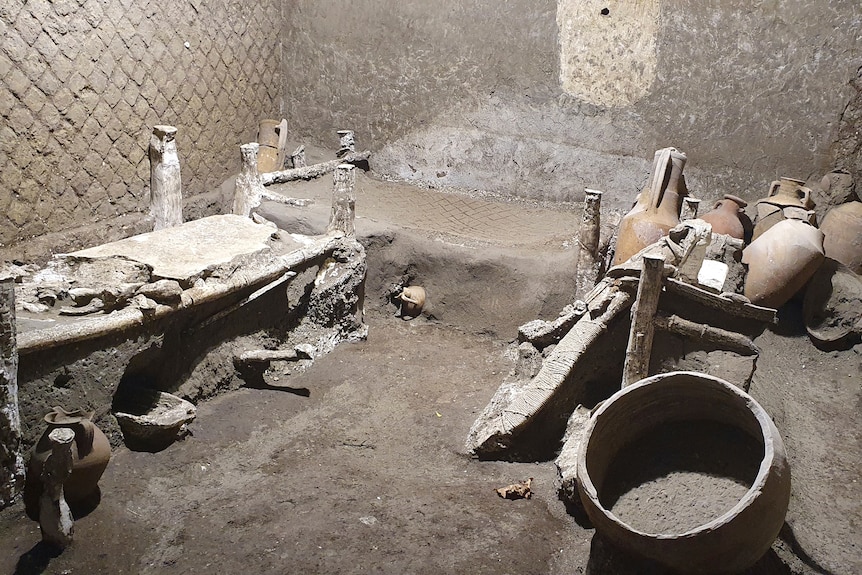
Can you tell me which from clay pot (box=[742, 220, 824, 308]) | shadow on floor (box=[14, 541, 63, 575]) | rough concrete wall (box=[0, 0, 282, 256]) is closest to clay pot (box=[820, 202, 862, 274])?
clay pot (box=[742, 220, 824, 308])

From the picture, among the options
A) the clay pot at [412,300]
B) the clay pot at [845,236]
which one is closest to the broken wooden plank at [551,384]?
the clay pot at [412,300]

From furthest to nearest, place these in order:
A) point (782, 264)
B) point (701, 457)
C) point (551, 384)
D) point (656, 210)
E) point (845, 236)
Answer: point (845, 236), point (656, 210), point (782, 264), point (551, 384), point (701, 457)

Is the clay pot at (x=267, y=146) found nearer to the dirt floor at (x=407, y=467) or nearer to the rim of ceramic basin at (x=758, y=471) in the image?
the dirt floor at (x=407, y=467)

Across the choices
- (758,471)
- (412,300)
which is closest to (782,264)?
(758,471)

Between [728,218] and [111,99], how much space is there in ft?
18.8

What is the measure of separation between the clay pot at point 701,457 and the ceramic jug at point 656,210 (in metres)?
2.16

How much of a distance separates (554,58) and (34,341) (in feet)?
21.1

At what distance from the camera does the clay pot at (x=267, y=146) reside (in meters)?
8.84

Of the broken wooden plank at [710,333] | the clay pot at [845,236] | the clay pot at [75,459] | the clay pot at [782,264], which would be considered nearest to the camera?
the clay pot at [75,459]

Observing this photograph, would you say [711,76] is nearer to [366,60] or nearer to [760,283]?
[760,283]

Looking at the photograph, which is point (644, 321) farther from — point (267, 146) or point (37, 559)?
point (267, 146)

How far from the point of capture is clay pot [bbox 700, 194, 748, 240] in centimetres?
671

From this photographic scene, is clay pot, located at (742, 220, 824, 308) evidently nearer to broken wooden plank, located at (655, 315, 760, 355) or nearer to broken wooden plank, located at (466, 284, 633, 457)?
broken wooden plank, located at (655, 315, 760, 355)

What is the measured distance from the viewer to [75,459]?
3.95 metres
